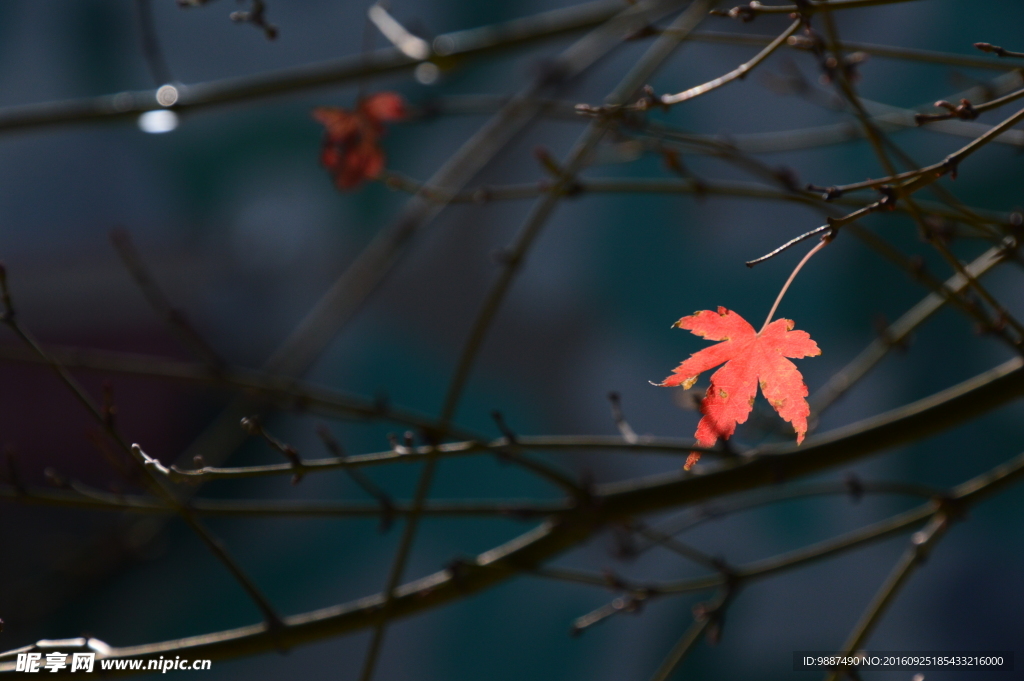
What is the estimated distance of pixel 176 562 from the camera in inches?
112

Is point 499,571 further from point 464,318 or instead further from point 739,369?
point 464,318

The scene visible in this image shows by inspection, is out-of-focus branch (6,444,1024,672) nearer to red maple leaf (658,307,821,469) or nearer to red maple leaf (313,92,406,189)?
red maple leaf (658,307,821,469)

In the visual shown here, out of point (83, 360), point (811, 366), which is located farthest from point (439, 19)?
point (83, 360)

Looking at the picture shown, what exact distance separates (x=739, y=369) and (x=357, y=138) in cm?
81

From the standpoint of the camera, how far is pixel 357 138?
47.2 inches

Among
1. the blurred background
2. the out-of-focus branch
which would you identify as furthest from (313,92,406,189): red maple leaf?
the blurred background

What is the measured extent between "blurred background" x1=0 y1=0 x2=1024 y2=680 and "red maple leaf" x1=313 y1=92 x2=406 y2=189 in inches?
32.6

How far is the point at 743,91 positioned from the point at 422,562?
2.00 m

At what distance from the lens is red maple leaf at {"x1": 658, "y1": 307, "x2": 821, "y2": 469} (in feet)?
1.79

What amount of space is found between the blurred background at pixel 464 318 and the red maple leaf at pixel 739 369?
50.6 inches

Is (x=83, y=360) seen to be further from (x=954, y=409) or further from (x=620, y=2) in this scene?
(x=954, y=409)

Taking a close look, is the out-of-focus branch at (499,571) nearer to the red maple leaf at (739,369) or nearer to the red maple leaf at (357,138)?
the red maple leaf at (739,369)

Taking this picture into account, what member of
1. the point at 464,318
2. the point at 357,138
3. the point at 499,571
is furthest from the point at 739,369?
the point at 464,318

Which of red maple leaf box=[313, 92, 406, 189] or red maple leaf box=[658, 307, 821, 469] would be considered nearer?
red maple leaf box=[658, 307, 821, 469]
